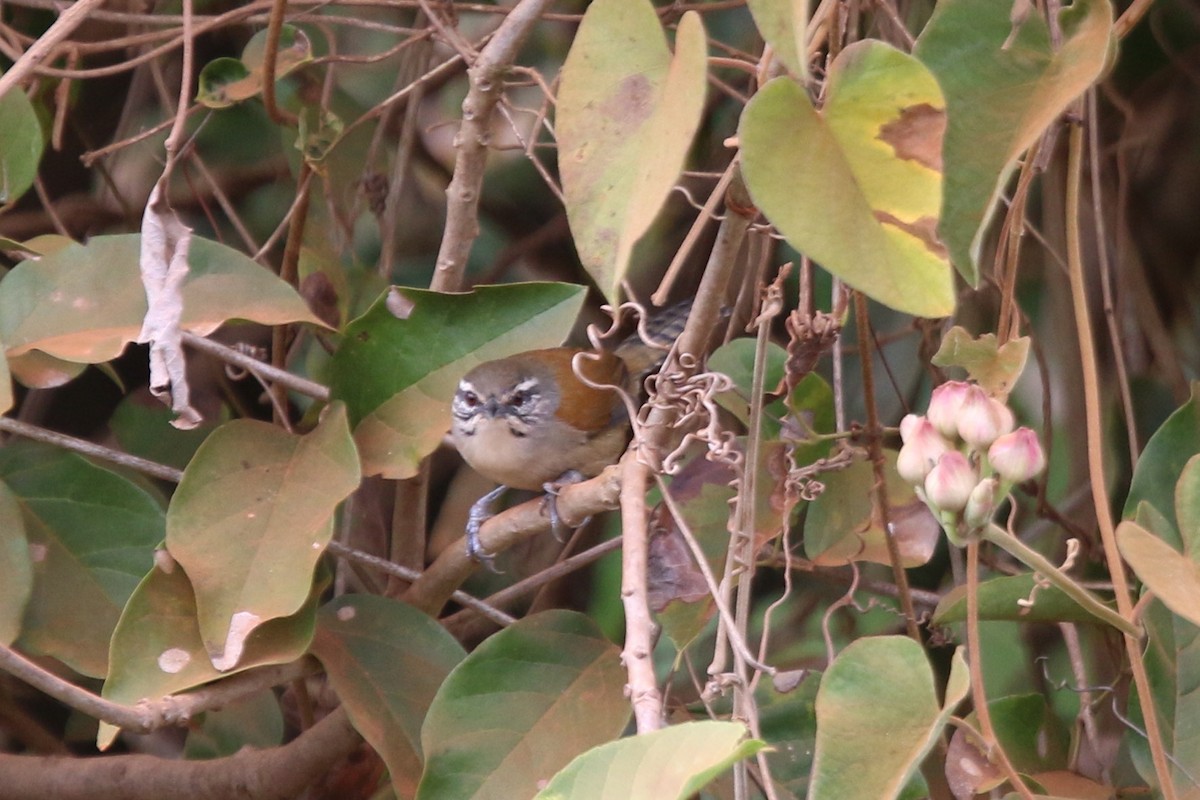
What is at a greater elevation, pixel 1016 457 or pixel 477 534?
pixel 1016 457

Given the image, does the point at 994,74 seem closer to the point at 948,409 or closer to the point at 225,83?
the point at 948,409

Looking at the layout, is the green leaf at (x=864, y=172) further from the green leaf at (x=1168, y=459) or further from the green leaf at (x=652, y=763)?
the green leaf at (x=1168, y=459)

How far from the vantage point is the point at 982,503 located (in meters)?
0.76

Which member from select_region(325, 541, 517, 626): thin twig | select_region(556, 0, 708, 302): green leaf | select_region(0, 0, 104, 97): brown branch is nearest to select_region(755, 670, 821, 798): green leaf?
select_region(325, 541, 517, 626): thin twig

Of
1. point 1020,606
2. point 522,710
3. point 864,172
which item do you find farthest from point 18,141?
point 1020,606

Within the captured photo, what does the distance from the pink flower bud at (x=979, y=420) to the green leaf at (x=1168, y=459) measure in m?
0.50

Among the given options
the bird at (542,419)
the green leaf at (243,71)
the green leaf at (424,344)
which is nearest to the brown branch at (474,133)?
the green leaf at (424,344)

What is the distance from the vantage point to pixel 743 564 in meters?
0.99

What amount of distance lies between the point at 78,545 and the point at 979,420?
1.00 m

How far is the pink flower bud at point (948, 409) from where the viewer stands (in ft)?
2.60

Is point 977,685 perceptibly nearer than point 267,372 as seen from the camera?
Yes

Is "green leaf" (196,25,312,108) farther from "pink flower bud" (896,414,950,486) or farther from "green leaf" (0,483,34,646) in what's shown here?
"pink flower bud" (896,414,950,486)

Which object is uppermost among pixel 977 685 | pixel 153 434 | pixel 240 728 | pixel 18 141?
pixel 18 141

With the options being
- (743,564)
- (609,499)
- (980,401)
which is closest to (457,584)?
(609,499)
